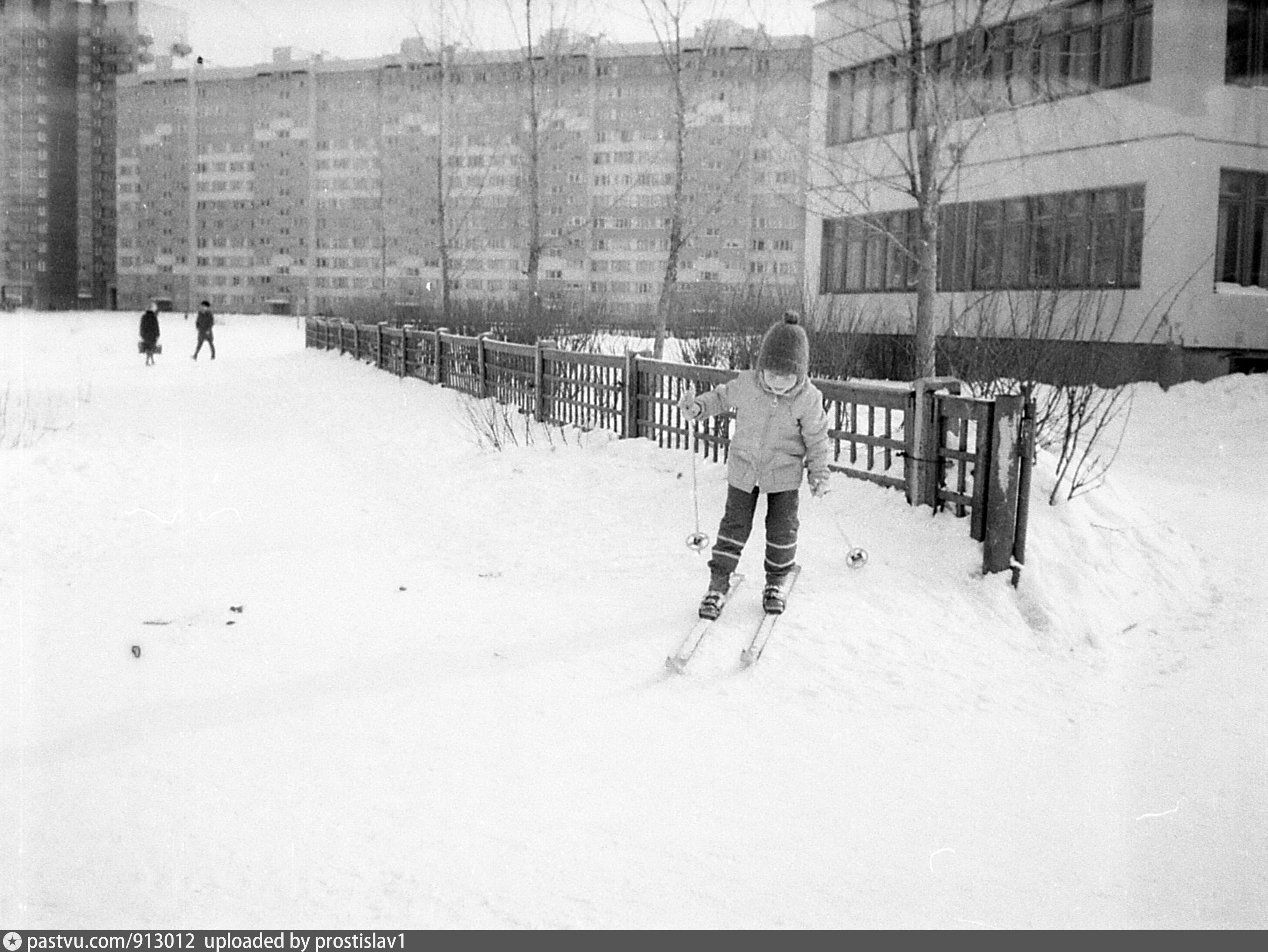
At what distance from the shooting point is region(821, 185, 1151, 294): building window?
19156mm

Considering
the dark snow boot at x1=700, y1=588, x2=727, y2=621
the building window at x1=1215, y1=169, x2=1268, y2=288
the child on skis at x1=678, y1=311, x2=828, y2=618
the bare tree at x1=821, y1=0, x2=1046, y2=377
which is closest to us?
the dark snow boot at x1=700, y1=588, x2=727, y2=621

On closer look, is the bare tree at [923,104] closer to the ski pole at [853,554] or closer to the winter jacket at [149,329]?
the ski pole at [853,554]

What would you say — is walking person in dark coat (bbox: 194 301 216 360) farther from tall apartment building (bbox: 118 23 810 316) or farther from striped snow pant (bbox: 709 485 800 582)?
striped snow pant (bbox: 709 485 800 582)

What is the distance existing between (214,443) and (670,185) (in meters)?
44.8

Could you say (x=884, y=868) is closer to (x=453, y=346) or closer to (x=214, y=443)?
(x=214, y=443)

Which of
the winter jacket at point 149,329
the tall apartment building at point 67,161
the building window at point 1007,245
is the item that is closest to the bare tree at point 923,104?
the building window at point 1007,245

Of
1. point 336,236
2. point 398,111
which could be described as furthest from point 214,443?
point 336,236

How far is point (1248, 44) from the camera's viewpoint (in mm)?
18344

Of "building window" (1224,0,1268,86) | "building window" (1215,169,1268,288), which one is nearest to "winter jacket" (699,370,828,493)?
"building window" (1215,169,1268,288)

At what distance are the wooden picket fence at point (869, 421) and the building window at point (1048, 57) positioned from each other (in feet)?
19.9

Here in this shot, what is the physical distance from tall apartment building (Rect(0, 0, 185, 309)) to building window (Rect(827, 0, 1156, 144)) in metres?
69.5

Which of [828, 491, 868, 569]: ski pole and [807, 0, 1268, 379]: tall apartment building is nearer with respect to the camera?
[828, 491, 868, 569]: ski pole

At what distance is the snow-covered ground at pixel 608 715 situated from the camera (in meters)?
4.14

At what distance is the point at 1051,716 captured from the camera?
620cm
